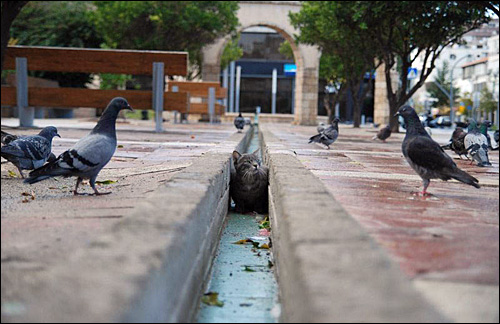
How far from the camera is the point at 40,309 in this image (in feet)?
6.53

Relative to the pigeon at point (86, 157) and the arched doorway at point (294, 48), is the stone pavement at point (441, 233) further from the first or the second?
the arched doorway at point (294, 48)

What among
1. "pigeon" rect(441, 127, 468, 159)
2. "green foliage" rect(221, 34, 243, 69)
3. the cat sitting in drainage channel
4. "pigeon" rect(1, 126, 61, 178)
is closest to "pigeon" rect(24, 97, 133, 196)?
"pigeon" rect(1, 126, 61, 178)

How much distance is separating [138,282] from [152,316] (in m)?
0.18

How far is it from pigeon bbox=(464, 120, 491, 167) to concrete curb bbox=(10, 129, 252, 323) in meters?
4.60

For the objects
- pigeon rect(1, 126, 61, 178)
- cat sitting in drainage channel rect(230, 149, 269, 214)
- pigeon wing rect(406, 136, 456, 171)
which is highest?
pigeon wing rect(406, 136, 456, 171)

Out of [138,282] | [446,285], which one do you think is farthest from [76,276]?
[446,285]

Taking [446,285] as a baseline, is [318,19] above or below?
above

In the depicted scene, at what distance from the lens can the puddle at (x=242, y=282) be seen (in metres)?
3.35

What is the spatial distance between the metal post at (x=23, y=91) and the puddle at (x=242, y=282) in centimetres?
951

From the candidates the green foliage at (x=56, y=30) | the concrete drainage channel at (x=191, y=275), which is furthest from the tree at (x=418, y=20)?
the green foliage at (x=56, y=30)

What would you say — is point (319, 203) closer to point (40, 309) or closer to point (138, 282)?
point (138, 282)

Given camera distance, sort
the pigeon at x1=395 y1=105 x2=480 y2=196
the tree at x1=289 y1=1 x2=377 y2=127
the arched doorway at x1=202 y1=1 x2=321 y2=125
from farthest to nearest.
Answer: the arched doorway at x1=202 y1=1 x2=321 y2=125, the tree at x1=289 y1=1 x2=377 y2=127, the pigeon at x1=395 y1=105 x2=480 y2=196

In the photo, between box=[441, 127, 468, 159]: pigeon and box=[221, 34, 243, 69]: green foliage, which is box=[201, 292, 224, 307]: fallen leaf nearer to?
box=[441, 127, 468, 159]: pigeon

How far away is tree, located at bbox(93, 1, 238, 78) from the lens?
98.7 feet
